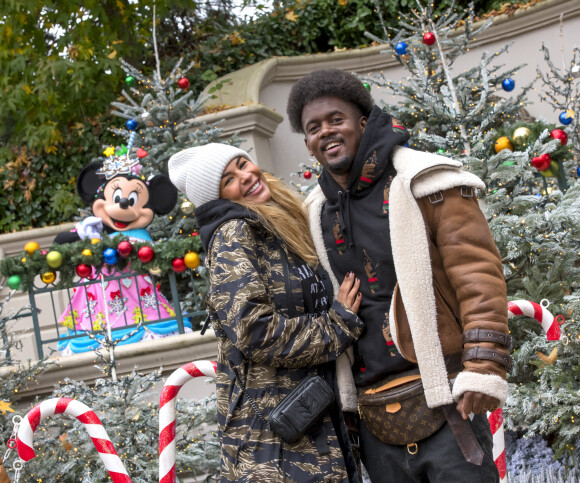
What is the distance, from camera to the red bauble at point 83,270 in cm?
585

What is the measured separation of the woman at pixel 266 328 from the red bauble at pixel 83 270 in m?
3.62

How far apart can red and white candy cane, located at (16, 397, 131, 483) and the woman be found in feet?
5.04

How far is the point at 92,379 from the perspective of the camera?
6066 millimetres

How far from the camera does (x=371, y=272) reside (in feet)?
7.83

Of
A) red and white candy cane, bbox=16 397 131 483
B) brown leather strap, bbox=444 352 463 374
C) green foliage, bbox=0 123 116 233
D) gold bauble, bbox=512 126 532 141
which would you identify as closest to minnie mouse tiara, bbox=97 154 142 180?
green foliage, bbox=0 123 116 233

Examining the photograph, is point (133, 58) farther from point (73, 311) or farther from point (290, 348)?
point (290, 348)

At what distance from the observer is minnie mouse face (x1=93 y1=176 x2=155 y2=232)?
6.64m

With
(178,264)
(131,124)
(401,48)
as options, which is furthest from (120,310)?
(401,48)

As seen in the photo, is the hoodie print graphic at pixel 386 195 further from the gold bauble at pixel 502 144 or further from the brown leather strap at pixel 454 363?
the gold bauble at pixel 502 144

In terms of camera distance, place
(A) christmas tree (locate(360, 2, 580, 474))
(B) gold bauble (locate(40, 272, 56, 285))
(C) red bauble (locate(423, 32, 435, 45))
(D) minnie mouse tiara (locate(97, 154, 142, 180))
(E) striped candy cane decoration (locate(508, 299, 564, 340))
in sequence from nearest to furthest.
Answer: (E) striped candy cane decoration (locate(508, 299, 564, 340)) < (A) christmas tree (locate(360, 2, 580, 474)) < (B) gold bauble (locate(40, 272, 56, 285)) < (C) red bauble (locate(423, 32, 435, 45)) < (D) minnie mouse tiara (locate(97, 154, 142, 180))

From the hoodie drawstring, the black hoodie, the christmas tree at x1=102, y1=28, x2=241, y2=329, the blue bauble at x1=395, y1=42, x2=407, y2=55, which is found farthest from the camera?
the christmas tree at x1=102, y1=28, x2=241, y2=329

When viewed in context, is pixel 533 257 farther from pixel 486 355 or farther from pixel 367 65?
pixel 367 65

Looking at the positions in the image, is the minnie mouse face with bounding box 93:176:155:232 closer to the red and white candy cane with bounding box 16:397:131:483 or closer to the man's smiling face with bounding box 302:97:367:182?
the red and white candy cane with bounding box 16:397:131:483

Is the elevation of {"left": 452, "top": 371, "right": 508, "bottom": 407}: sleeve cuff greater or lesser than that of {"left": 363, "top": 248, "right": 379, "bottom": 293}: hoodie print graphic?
lesser
